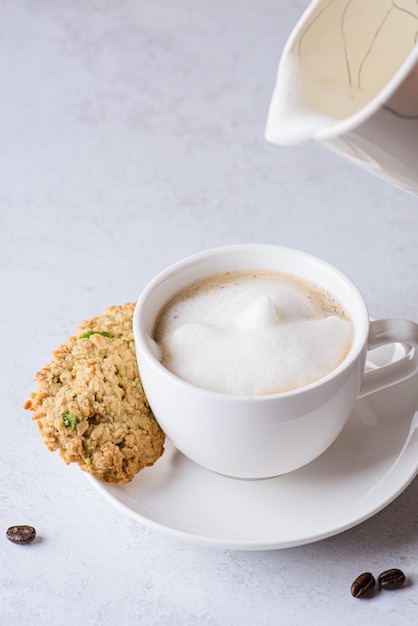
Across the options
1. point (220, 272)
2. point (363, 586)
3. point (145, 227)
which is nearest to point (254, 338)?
point (220, 272)

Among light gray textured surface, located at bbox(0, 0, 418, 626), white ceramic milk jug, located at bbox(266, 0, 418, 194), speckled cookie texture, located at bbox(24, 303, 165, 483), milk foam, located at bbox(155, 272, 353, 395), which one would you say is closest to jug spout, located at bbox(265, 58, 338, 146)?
white ceramic milk jug, located at bbox(266, 0, 418, 194)

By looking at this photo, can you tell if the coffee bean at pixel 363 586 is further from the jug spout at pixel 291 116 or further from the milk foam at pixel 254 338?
the jug spout at pixel 291 116

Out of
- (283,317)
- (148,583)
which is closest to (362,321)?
(283,317)

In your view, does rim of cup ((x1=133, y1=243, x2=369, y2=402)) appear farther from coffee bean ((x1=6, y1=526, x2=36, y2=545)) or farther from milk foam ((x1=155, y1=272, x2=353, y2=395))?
coffee bean ((x1=6, y1=526, x2=36, y2=545))

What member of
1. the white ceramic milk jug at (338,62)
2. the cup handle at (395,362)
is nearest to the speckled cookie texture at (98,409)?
the cup handle at (395,362)

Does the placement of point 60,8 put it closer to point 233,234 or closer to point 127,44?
point 127,44
